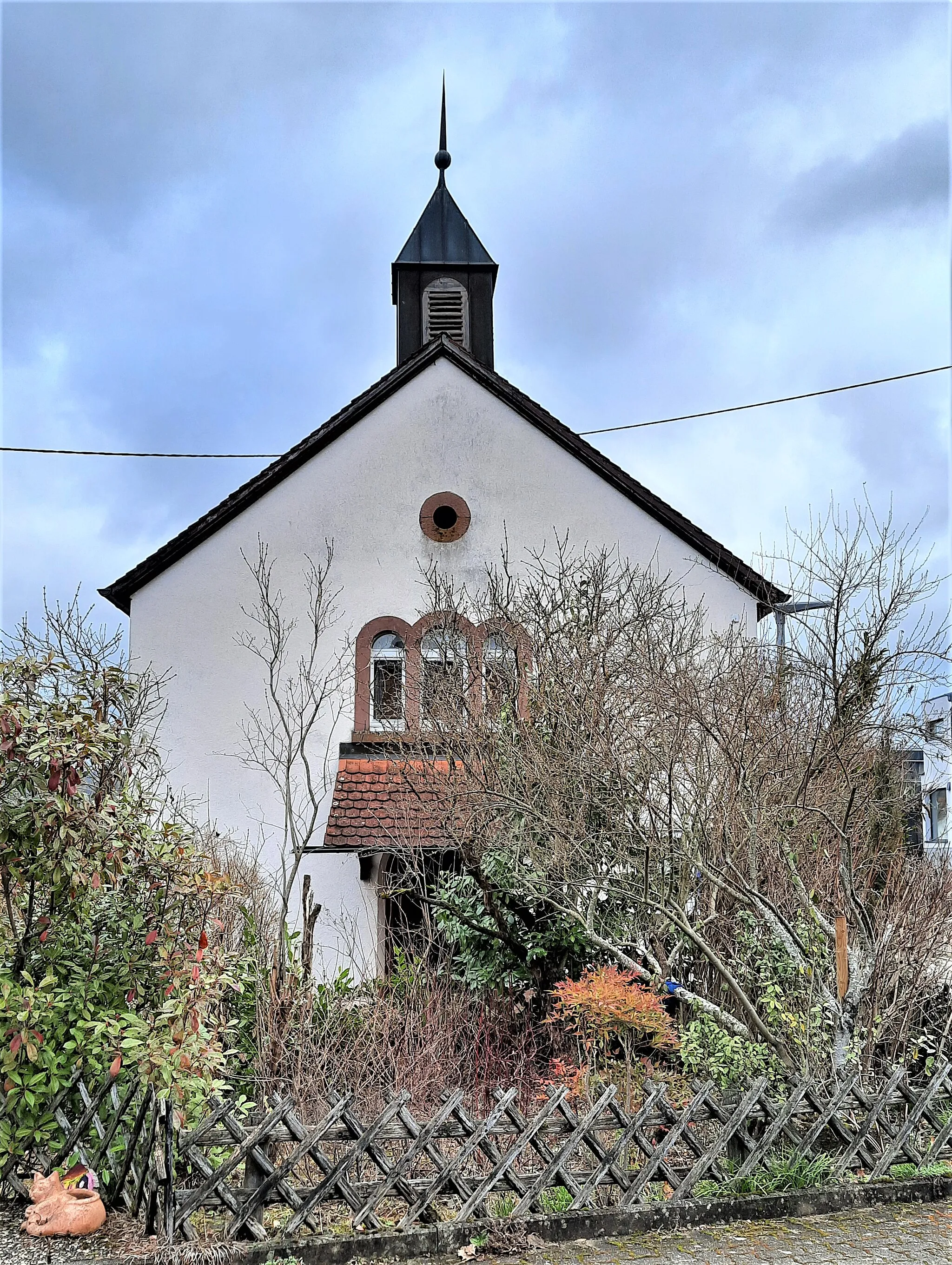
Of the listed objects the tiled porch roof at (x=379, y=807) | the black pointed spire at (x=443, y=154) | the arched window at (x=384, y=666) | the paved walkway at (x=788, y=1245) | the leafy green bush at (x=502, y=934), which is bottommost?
the paved walkway at (x=788, y=1245)

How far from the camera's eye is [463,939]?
11.0m

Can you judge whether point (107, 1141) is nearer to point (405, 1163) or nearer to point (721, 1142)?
point (405, 1163)

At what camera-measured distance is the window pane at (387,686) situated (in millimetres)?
13492

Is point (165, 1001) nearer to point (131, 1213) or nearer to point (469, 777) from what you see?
point (131, 1213)

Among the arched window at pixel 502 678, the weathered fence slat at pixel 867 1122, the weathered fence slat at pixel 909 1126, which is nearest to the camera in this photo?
the weathered fence slat at pixel 867 1122

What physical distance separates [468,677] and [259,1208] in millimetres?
6478

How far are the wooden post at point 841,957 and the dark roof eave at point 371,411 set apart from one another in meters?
8.04

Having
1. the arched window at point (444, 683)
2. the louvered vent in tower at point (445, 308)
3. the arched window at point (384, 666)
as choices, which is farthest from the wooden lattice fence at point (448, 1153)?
the louvered vent in tower at point (445, 308)

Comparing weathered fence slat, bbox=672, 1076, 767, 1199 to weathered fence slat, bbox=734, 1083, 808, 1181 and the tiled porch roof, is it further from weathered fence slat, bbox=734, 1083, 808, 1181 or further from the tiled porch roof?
the tiled porch roof

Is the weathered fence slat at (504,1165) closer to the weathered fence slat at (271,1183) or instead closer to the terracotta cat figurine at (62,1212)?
the weathered fence slat at (271,1183)

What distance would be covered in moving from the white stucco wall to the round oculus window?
0.09 metres

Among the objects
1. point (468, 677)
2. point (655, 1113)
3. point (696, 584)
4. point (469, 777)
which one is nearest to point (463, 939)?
point (469, 777)

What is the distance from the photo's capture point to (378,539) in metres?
15.8

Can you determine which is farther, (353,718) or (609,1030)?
(353,718)
